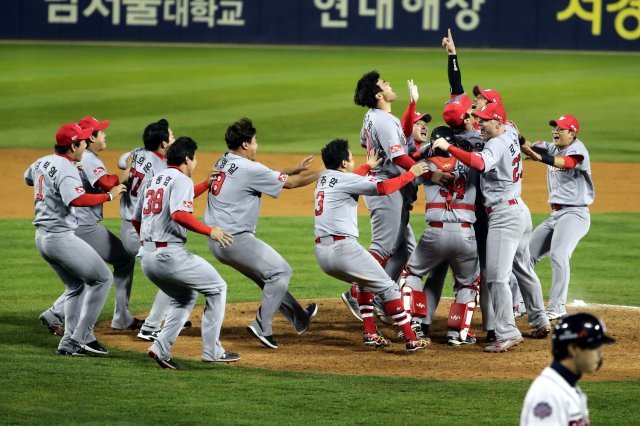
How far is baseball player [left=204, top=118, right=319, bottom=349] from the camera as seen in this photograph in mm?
8430

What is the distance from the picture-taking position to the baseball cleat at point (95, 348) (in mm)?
8312

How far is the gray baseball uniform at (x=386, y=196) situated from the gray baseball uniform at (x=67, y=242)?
2.17 m

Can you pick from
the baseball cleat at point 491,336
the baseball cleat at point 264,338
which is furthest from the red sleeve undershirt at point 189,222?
the baseball cleat at point 491,336

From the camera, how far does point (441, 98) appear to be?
2384 centimetres

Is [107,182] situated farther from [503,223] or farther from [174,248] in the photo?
[503,223]

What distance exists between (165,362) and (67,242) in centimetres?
113

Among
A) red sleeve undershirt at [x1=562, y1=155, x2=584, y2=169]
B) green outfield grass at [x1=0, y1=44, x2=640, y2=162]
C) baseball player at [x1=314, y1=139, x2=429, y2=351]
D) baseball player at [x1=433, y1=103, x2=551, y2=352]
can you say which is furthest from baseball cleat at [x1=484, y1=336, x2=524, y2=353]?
green outfield grass at [x1=0, y1=44, x2=640, y2=162]

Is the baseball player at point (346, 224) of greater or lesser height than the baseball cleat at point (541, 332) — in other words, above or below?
above

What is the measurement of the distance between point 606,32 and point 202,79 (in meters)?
9.74

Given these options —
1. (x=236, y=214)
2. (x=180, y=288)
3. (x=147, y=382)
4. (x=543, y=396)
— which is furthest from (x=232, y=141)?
(x=543, y=396)

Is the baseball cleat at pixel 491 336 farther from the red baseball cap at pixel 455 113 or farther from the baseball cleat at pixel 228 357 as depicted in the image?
the baseball cleat at pixel 228 357

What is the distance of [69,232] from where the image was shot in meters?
8.30

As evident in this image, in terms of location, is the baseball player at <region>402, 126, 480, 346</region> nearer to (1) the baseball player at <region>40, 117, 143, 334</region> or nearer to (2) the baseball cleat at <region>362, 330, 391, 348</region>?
(2) the baseball cleat at <region>362, 330, 391, 348</region>

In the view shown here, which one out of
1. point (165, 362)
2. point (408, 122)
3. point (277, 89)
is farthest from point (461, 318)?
point (277, 89)
